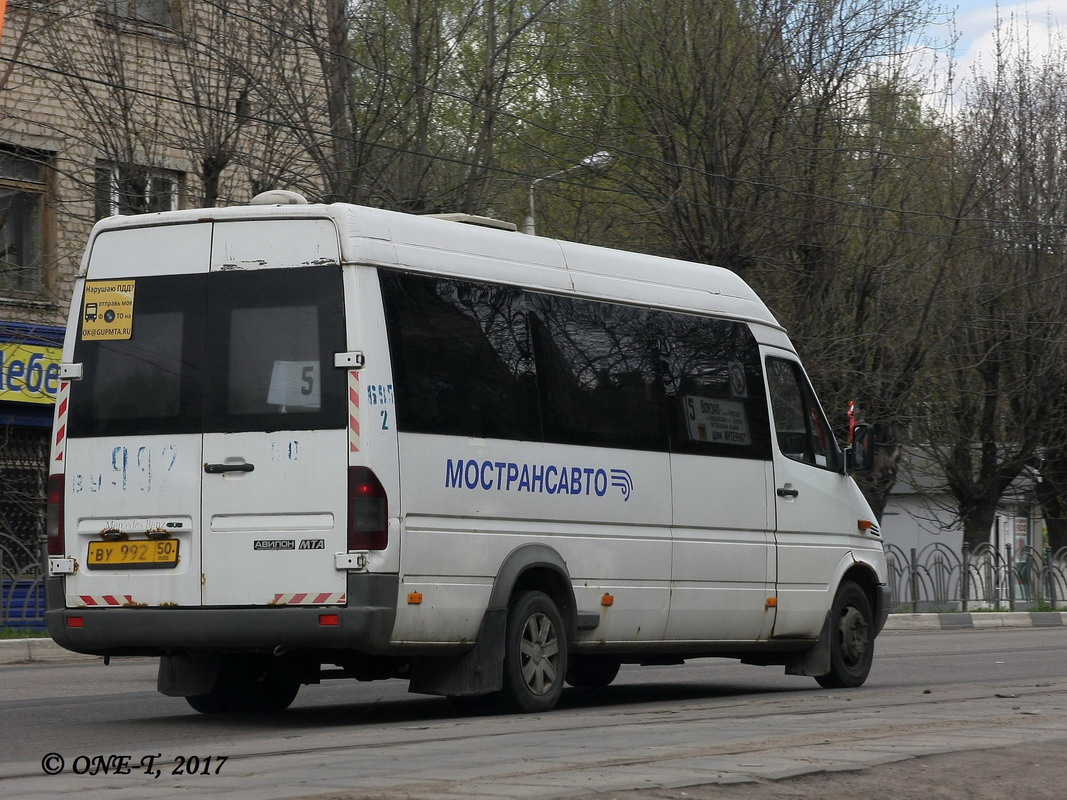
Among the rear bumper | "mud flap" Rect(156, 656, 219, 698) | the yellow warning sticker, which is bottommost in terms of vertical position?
"mud flap" Rect(156, 656, 219, 698)

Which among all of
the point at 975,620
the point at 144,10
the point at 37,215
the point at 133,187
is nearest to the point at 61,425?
the point at 133,187

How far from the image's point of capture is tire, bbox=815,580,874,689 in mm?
12523

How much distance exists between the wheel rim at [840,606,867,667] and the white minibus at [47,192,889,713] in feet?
6.16

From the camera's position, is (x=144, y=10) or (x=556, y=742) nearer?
(x=556, y=742)

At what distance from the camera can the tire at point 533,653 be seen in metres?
9.80

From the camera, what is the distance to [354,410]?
884 centimetres

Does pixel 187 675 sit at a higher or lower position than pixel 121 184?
lower

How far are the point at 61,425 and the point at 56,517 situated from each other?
516 millimetres

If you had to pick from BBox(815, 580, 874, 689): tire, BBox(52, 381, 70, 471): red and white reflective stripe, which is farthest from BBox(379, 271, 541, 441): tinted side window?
BBox(815, 580, 874, 689): tire

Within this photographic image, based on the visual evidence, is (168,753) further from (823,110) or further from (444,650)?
(823,110)

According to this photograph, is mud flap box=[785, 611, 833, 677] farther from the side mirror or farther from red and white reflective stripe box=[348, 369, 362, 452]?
red and white reflective stripe box=[348, 369, 362, 452]

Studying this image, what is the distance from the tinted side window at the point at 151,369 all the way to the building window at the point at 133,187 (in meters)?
9.59

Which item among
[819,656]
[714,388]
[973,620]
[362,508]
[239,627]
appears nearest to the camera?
[362,508]

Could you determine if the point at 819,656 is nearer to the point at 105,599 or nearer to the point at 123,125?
the point at 105,599
